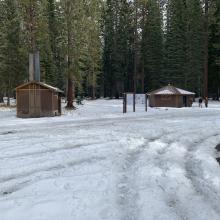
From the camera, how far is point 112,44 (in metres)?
73.9

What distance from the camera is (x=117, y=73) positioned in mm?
73375

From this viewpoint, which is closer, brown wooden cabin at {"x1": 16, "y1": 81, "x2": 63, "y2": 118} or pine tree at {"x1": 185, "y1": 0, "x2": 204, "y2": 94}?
brown wooden cabin at {"x1": 16, "y1": 81, "x2": 63, "y2": 118}

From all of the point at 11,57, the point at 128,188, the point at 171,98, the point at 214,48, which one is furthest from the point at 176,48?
the point at 128,188

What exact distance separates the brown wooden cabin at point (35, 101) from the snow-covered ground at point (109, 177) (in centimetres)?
1421

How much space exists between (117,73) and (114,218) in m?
66.2

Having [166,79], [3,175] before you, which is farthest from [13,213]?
[166,79]

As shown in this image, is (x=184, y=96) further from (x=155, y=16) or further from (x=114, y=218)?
(x=114, y=218)

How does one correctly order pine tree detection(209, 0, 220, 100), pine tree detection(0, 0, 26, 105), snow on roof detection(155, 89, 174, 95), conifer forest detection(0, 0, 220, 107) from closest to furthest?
conifer forest detection(0, 0, 220, 107)
snow on roof detection(155, 89, 174, 95)
pine tree detection(0, 0, 26, 105)
pine tree detection(209, 0, 220, 100)

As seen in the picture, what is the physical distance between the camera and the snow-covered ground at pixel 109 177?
8188 mm

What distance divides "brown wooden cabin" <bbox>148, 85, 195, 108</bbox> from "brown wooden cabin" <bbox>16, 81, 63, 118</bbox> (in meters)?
18.4

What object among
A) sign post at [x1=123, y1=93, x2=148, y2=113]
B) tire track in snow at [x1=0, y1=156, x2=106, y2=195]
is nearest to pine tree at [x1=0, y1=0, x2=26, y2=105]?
sign post at [x1=123, y1=93, x2=148, y2=113]

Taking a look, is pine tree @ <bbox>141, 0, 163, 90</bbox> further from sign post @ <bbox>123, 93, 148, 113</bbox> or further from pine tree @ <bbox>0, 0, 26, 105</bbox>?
sign post @ <bbox>123, 93, 148, 113</bbox>

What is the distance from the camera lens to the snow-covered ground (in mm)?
8188

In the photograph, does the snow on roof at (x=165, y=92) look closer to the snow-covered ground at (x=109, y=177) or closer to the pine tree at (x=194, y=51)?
the pine tree at (x=194, y=51)
